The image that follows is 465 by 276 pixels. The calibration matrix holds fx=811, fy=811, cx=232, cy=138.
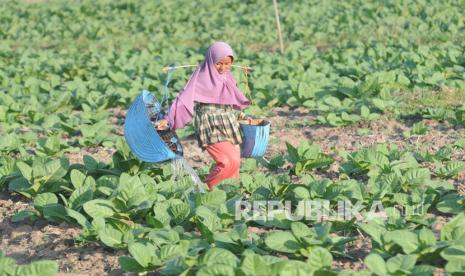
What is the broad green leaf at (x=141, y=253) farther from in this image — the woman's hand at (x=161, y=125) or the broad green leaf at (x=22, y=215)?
the woman's hand at (x=161, y=125)

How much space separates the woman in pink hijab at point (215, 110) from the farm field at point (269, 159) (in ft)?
0.77

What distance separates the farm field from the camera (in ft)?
14.6

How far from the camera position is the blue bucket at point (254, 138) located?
5785mm

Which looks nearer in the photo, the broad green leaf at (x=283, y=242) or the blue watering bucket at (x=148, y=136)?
the broad green leaf at (x=283, y=242)

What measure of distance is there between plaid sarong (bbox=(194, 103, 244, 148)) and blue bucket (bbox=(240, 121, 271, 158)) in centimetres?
5

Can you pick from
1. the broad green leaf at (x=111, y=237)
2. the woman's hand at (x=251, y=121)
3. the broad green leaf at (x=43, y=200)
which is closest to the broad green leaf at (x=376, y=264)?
the broad green leaf at (x=111, y=237)

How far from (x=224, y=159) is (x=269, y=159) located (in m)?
1.44

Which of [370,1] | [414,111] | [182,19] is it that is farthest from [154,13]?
[414,111]

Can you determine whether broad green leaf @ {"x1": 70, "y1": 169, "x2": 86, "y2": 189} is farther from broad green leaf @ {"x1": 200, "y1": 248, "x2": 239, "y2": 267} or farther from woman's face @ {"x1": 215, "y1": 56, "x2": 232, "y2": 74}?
broad green leaf @ {"x1": 200, "y1": 248, "x2": 239, "y2": 267}

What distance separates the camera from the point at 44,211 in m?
5.27

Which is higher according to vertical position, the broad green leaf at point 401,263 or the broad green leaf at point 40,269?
the broad green leaf at point 40,269

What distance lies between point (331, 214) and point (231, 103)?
124cm

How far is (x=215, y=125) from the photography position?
5.77 meters

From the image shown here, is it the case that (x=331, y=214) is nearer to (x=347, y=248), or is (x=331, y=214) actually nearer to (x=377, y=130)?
(x=347, y=248)
